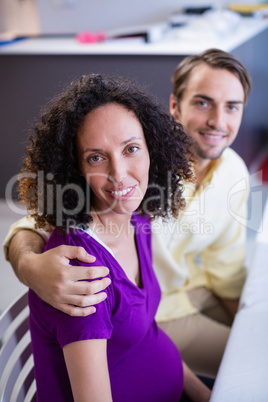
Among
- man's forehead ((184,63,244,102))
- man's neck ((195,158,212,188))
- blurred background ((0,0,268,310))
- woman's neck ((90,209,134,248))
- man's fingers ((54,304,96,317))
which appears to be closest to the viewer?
man's fingers ((54,304,96,317))

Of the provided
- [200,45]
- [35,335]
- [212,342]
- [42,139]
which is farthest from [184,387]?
[200,45]

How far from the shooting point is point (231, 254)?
1.21m

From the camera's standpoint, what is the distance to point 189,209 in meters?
1.16

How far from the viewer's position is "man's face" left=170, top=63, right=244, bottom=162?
1074 millimetres

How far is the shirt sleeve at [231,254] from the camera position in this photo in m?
1.19

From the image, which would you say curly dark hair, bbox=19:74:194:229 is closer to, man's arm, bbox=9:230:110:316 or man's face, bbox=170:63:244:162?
man's arm, bbox=9:230:110:316

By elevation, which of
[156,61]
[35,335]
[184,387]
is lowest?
[184,387]

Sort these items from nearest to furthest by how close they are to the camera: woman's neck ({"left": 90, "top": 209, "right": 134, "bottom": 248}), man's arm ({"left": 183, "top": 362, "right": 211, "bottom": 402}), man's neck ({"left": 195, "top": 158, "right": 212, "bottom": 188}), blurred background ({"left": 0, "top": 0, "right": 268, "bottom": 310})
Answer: woman's neck ({"left": 90, "top": 209, "right": 134, "bottom": 248}) < man's arm ({"left": 183, "top": 362, "right": 211, "bottom": 402}) < man's neck ({"left": 195, "top": 158, "right": 212, "bottom": 188}) < blurred background ({"left": 0, "top": 0, "right": 268, "bottom": 310})

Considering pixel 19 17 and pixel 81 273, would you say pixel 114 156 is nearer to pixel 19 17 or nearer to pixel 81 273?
pixel 81 273

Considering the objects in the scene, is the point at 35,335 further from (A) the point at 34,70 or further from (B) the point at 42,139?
(A) the point at 34,70

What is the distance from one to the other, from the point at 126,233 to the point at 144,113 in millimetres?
228

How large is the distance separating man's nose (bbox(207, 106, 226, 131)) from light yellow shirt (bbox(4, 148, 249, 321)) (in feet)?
0.41

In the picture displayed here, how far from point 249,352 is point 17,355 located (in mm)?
435

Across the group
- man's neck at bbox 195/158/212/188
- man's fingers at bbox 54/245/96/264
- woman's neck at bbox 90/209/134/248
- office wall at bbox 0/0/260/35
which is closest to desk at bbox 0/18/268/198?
man's neck at bbox 195/158/212/188
